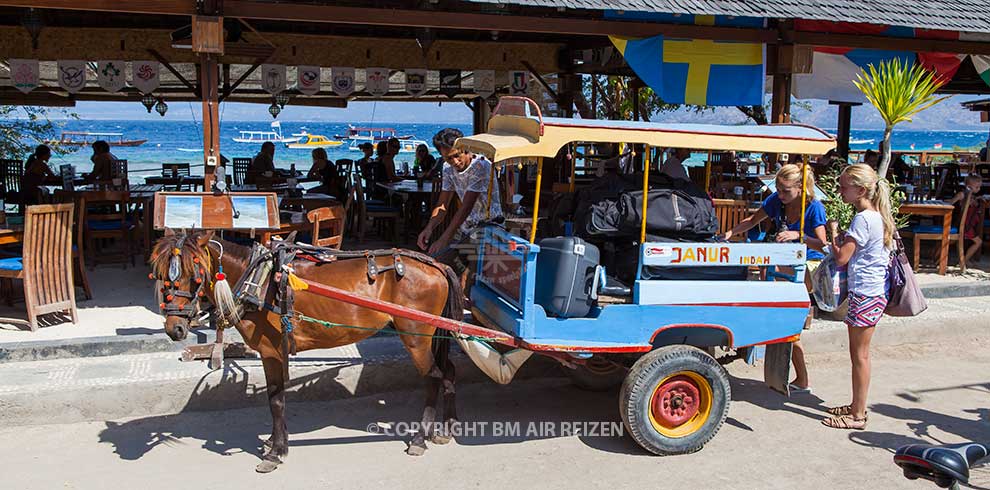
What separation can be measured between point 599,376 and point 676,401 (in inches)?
46.5

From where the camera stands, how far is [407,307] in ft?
16.9

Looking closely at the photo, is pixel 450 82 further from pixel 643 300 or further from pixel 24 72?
pixel 643 300

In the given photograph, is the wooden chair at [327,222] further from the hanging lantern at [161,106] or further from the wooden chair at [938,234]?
the hanging lantern at [161,106]

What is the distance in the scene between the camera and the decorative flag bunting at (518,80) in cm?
1306

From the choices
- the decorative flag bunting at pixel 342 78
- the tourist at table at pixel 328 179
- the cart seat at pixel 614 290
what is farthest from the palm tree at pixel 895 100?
the tourist at table at pixel 328 179

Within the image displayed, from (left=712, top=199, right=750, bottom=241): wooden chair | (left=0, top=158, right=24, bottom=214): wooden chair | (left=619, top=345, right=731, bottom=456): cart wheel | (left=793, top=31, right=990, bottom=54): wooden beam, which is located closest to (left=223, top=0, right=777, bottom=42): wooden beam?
(left=793, top=31, right=990, bottom=54): wooden beam

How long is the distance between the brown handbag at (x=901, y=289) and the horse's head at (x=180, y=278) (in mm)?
4489

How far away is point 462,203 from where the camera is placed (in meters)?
5.94

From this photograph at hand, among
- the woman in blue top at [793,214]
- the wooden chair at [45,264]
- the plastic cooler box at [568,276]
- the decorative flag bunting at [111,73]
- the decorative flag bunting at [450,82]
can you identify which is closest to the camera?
the plastic cooler box at [568,276]

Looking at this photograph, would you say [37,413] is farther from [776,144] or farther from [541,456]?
[776,144]

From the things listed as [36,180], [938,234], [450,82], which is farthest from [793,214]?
[36,180]

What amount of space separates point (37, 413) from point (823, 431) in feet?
17.7

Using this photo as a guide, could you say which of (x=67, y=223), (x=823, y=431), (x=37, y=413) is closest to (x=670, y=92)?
(x=823, y=431)

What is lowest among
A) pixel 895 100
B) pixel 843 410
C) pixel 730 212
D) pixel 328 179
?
pixel 843 410
